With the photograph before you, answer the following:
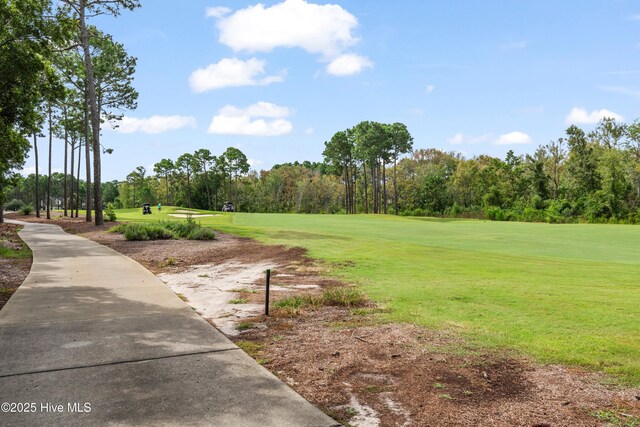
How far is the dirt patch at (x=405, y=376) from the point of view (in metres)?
3.79

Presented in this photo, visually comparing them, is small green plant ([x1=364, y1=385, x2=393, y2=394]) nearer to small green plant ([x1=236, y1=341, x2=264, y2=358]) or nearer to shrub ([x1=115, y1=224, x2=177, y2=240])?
small green plant ([x1=236, y1=341, x2=264, y2=358])

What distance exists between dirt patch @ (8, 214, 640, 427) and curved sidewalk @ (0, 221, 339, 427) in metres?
0.38

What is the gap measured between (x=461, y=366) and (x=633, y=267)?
1167 centimetres

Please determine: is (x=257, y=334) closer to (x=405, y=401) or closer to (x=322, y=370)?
(x=322, y=370)

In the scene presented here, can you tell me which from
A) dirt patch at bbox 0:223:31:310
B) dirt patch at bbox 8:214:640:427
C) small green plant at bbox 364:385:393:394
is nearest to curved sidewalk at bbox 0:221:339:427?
dirt patch at bbox 8:214:640:427

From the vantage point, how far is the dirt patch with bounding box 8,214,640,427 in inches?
149

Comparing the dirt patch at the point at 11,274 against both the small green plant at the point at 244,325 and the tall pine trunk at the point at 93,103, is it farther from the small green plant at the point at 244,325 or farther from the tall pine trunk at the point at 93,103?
the tall pine trunk at the point at 93,103

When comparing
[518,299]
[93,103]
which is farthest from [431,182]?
[518,299]

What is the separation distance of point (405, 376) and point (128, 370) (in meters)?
2.86

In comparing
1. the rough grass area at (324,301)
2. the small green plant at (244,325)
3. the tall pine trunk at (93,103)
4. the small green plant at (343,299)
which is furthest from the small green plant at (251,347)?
the tall pine trunk at (93,103)

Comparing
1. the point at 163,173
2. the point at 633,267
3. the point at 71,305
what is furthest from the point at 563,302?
the point at 163,173

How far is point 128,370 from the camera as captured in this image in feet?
15.3

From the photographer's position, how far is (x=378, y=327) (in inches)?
258

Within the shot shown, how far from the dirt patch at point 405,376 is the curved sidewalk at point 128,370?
15.0 inches
